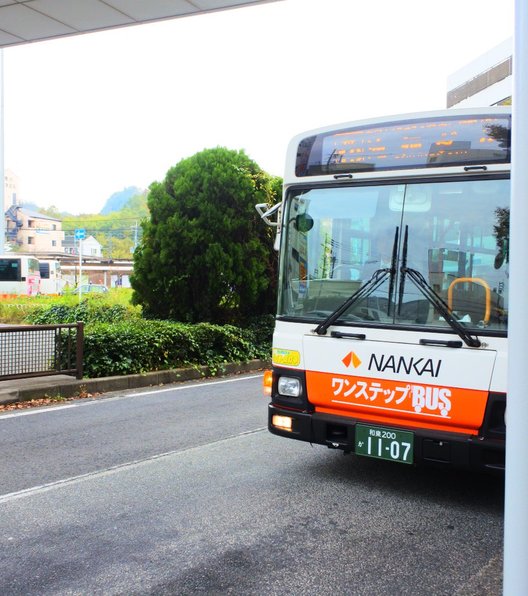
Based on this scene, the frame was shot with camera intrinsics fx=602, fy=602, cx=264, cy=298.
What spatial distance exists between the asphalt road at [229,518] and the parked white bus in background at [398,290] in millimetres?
531

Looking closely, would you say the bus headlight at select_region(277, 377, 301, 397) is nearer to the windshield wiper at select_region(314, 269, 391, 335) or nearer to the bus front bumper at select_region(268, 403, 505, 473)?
the bus front bumper at select_region(268, 403, 505, 473)

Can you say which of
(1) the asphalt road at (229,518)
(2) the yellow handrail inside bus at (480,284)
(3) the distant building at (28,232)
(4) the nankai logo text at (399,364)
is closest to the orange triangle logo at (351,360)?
(4) the nankai logo text at (399,364)

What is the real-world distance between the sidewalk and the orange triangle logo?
225 inches

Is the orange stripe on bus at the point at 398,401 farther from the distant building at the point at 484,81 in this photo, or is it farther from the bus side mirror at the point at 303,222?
the distant building at the point at 484,81

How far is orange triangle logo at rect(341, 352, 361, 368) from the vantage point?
476 cm

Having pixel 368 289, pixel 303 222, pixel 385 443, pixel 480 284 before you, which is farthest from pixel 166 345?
pixel 480 284

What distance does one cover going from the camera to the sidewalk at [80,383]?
872cm

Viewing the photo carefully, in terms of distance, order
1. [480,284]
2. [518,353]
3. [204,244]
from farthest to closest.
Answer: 1. [204,244]
2. [480,284]
3. [518,353]

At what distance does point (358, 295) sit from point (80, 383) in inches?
237

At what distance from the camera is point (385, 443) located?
4.59 m

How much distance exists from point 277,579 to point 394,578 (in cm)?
69

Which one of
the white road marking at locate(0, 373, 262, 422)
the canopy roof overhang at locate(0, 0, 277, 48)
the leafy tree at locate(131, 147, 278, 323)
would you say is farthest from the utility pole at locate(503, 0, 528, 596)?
the leafy tree at locate(131, 147, 278, 323)

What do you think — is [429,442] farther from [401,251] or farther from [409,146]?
[409,146]

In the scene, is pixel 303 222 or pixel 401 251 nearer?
pixel 401 251
